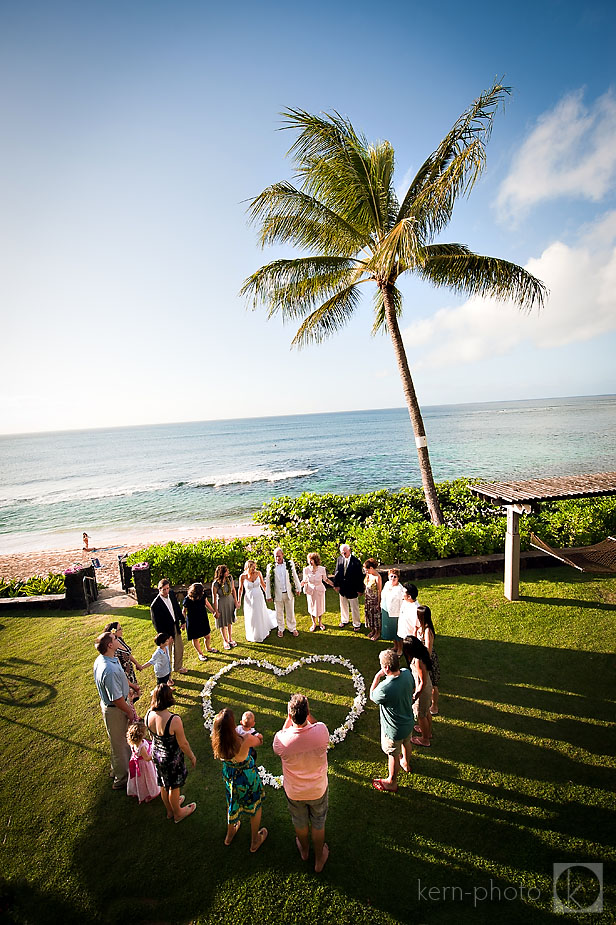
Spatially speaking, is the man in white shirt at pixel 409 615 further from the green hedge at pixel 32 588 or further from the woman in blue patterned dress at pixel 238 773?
the green hedge at pixel 32 588

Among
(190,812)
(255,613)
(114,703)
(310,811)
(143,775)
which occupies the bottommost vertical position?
(190,812)

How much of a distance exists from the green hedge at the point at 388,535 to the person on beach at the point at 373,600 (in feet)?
9.26

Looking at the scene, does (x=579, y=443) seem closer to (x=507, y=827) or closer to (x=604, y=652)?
(x=604, y=652)

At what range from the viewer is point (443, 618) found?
8.88 metres

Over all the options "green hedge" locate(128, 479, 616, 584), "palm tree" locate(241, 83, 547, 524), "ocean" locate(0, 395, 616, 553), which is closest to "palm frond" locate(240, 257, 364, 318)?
"palm tree" locate(241, 83, 547, 524)

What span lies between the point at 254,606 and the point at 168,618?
5.71ft

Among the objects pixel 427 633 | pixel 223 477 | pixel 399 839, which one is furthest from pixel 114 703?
pixel 223 477

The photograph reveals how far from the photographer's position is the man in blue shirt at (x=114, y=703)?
5.19 meters

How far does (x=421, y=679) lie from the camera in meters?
5.16

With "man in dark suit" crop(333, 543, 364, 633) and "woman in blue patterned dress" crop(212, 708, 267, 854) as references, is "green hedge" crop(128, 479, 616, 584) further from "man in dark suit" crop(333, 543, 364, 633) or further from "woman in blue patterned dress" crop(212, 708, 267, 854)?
"woman in blue patterned dress" crop(212, 708, 267, 854)

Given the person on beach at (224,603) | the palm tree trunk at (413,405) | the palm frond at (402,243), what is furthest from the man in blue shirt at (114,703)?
the palm tree trunk at (413,405)

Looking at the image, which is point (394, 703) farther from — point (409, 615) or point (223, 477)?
point (223, 477)

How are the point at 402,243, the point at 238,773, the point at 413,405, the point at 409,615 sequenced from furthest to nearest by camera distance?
the point at 413,405 → the point at 402,243 → the point at 409,615 → the point at 238,773

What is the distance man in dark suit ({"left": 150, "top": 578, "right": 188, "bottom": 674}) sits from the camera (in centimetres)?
747
